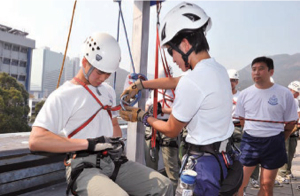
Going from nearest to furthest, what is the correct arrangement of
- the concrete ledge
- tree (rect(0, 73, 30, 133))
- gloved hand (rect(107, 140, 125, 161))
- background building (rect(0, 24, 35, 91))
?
gloved hand (rect(107, 140, 125, 161))
the concrete ledge
tree (rect(0, 73, 30, 133))
background building (rect(0, 24, 35, 91))

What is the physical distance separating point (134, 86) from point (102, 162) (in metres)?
0.88

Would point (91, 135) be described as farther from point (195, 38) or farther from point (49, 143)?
point (195, 38)

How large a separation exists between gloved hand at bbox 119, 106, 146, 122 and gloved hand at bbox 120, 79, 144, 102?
0.20 meters

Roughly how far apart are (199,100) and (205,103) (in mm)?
66

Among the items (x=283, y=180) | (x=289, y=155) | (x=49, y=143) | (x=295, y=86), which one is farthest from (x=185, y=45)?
(x=295, y=86)

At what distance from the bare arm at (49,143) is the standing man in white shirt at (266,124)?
8.14ft

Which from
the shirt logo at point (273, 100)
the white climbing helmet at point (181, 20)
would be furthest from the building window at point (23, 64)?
the white climbing helmet at point (181, 20)

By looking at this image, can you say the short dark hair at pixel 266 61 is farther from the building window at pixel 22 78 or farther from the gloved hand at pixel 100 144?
the building window at pixel 22 78

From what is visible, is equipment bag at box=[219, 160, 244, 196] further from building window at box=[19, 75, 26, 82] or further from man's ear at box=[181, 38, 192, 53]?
building window at box=[19, 75, 26, 82]

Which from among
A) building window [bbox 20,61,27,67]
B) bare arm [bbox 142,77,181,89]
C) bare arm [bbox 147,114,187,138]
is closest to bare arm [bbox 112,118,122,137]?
bare arm [bbox 142,77,181,89]

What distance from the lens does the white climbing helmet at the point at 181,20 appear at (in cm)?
183

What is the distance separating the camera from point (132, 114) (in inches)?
89.0

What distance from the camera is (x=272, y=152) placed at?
3197 millimetres

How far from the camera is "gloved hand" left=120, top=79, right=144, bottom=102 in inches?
99.8
